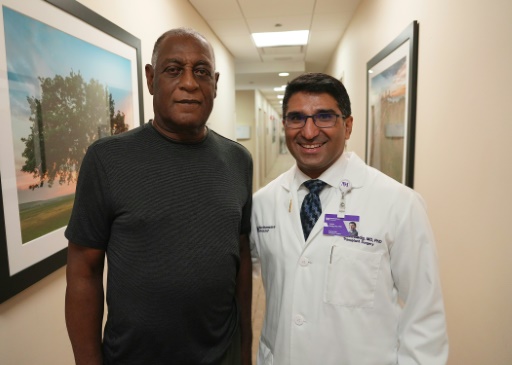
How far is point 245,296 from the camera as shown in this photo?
1.26m

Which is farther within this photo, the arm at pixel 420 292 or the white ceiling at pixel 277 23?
the white ceiling at pixel 277 23

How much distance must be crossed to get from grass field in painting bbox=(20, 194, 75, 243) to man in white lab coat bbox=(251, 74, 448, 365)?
0.86m

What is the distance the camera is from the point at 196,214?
101cm

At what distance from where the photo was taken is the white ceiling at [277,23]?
333 centimetres

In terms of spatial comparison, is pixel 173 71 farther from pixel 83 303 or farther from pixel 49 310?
pixel 49 310

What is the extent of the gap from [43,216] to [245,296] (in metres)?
0.83

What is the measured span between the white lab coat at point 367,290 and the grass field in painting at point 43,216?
911 millimetres

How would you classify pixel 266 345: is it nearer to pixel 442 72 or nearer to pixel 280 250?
pixel 280 250

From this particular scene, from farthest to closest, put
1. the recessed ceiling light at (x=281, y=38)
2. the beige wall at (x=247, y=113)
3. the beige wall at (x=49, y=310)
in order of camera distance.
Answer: the beige wall at (x=247, y=113)
the recessed ceiling light at (x=281, y=38)
the beige wall at (x=49, y=310)

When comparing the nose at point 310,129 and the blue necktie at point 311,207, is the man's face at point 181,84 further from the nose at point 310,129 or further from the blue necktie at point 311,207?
the blue necktie at point 311,207

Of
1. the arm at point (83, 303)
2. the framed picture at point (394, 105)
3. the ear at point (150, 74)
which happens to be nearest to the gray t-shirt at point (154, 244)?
the arm at point (83, 303)

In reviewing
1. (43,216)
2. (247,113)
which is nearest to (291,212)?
(43,216)

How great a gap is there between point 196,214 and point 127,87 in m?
1.34

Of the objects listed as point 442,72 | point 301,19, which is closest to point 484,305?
point 442,72
